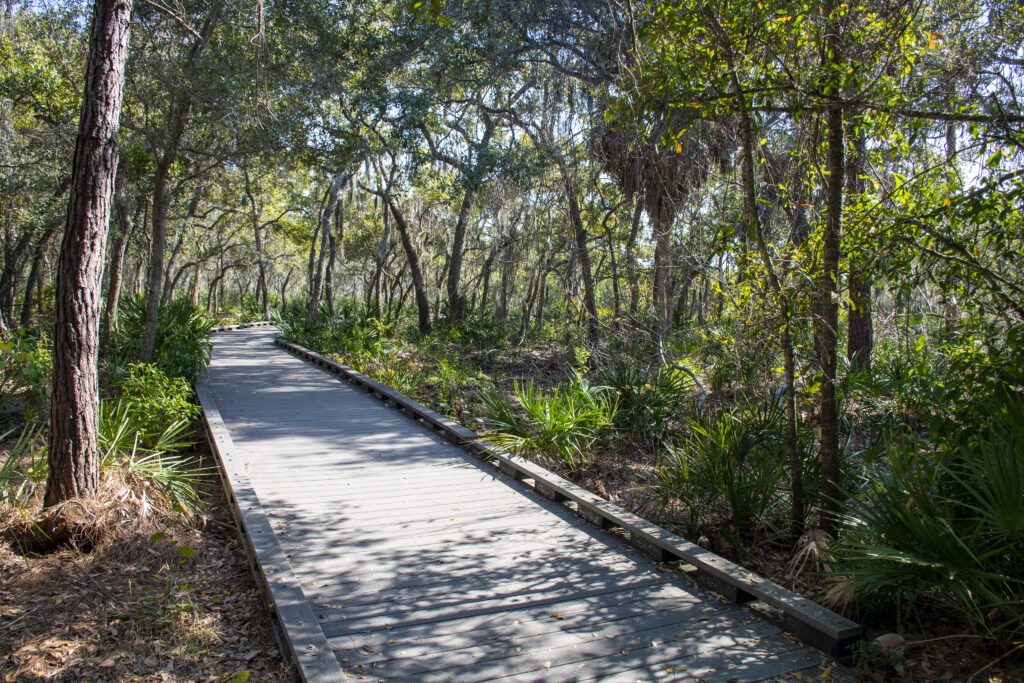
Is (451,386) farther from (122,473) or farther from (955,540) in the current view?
(955,540)

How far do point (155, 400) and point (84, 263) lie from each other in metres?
3.25

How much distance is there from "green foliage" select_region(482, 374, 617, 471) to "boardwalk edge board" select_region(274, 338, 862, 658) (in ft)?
1.05

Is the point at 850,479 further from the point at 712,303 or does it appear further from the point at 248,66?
the point at 248,66

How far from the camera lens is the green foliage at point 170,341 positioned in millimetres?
11398

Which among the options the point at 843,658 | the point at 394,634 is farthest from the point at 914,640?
the point at 394,634

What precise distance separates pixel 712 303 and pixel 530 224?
18.7ft

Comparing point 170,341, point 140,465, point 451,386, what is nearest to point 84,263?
point 140,465

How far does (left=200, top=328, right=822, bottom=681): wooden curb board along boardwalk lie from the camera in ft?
11.6

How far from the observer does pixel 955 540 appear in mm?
3490

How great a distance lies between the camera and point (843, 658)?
140 inches

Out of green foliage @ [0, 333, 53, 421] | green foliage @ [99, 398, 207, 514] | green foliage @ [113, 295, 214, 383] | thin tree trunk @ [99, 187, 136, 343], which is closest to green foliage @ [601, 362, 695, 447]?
green foliage @ [99, 398, 207, 514]

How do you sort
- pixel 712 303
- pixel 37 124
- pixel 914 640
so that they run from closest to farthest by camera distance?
1. pixel 914 640
2. pixel 712 303
3. pixel 37 124

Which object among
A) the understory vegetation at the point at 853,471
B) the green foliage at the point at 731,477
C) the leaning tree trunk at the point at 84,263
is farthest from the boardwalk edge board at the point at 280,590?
the green foliage at the point at 731,477

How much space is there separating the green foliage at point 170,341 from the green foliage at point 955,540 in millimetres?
9553
